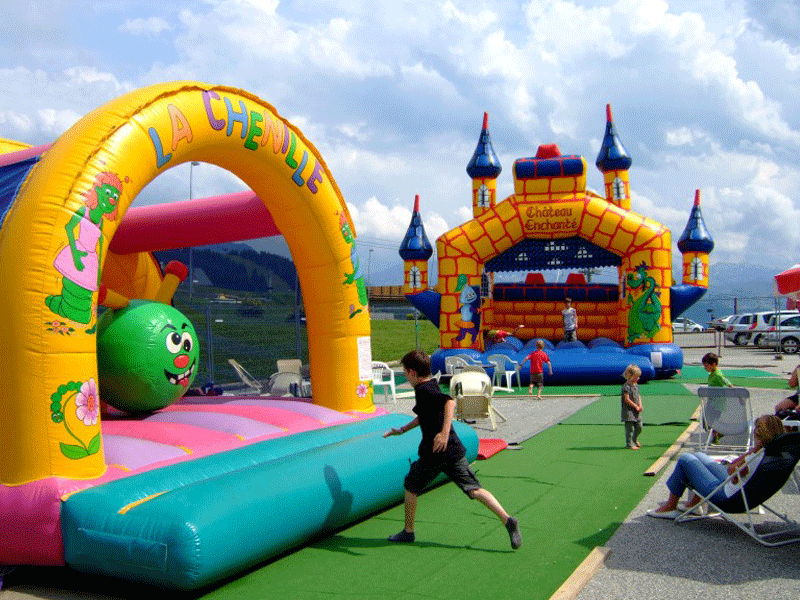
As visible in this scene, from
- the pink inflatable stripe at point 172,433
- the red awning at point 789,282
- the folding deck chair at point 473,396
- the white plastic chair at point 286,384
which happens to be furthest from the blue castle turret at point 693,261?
the pink inflatable stripe at point 172,433

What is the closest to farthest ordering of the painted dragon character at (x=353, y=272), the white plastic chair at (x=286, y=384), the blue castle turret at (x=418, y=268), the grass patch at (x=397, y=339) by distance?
the painted dragon character at (x=353, y=272), the white plastic chair at (x=286, y=384), the blue castle turret at (x=418, y=268), the grass patch at (x=397, y=339)

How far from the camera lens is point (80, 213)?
4789mm

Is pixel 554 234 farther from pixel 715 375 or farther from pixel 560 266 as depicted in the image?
pixel 715 375

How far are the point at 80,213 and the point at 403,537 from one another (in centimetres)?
281

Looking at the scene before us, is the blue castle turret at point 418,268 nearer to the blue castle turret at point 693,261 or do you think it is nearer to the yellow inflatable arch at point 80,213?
the blue castle turret at point 693,261

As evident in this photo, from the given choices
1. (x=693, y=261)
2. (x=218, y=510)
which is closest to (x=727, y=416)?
(x=218, y=510)

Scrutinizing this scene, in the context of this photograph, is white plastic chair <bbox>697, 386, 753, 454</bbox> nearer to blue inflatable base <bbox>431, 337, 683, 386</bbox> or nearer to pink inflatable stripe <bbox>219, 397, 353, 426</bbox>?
pink inflatable stripe <bbox>219, 397, 353, 426</bbox>

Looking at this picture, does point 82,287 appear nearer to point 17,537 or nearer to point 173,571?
point 17,537

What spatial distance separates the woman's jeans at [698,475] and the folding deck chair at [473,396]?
4008 millimetres

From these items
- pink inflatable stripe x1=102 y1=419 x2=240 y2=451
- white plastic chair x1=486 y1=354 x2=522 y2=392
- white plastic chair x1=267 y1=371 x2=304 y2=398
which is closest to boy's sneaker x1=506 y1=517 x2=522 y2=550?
pink inflatable stripe x1=102 y1=419 x2=240 y2=451

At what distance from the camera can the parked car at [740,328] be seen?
27.1 m

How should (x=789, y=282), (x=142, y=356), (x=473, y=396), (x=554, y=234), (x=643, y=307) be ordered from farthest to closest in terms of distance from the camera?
(x=554, y=234), (x=643, y=307), (x=473, y=396), (x=789, y=282), (x=142, y=356)

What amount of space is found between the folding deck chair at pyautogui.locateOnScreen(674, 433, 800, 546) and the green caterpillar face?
160 inches

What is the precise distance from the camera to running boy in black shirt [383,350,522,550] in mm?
4887
